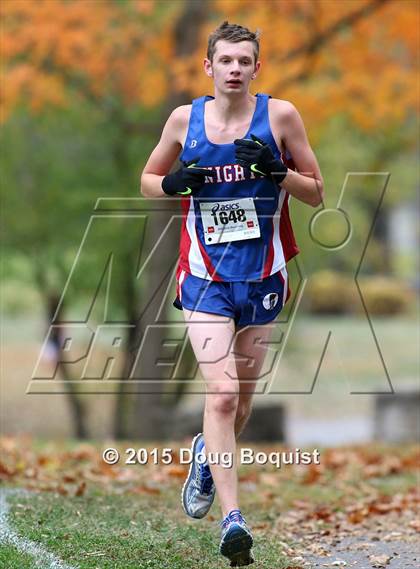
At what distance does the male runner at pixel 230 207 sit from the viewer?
190 inches

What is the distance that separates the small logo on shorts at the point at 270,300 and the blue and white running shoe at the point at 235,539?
40.2 inches

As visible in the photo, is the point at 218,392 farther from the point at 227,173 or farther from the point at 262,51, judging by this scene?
the point at 262,51

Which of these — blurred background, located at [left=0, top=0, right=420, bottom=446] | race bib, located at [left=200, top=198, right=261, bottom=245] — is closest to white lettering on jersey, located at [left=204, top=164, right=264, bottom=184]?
race bib, located at [left=200, top=198, right=261, bottom=245]

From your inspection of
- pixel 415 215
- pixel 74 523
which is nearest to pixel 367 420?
pixel 74 523

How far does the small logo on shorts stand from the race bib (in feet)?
1.08

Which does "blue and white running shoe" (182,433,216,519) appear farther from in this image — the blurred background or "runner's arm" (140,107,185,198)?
the blurred background

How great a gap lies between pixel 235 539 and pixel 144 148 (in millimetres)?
10211

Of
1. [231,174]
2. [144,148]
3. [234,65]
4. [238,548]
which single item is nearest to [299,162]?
[231,174]

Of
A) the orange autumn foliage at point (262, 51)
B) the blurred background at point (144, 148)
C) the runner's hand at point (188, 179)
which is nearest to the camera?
the runner's hand at point (188, 179)

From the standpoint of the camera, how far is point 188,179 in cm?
482

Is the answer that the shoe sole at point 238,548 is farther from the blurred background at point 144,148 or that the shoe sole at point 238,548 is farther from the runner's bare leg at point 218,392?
the blurred background at point 144,148

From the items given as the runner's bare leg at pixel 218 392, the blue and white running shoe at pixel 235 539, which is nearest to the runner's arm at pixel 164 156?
the runner's bare leg at pixel 218 392

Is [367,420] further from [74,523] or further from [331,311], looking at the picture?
[74,523]

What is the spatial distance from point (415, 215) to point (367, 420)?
1389 inches
